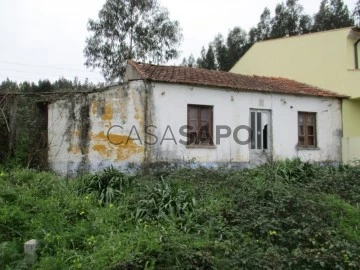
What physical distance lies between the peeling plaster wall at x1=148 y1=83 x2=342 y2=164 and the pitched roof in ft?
0.77

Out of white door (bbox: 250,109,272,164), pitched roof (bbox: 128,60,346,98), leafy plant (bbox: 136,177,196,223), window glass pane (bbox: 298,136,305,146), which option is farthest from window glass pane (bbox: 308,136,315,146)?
leafy plant (bbox: 136,177,196,223)

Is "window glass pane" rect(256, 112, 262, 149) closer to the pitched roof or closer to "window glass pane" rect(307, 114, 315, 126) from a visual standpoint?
the pitched roof

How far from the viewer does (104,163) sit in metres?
13.2

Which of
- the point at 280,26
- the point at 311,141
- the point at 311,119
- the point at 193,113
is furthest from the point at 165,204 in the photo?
the point at 280,26

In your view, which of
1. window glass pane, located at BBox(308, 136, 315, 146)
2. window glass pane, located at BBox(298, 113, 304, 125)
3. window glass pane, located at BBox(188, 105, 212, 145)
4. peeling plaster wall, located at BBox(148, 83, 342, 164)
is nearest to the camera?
peeling plaster wall, located at BBox(148, 83, 342, 164)

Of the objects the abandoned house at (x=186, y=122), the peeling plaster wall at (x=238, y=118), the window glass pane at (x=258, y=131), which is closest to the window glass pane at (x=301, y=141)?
the abandoned house at (x=186, y=122)

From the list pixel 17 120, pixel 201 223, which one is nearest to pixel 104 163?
pixel 17 120

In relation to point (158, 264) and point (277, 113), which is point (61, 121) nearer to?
Result: point (277, 113)

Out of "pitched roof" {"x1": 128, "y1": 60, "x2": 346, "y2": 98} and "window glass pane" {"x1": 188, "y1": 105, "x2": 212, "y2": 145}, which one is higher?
"pitched roof" {"x1": 128, "y1": 60, "x2": 346, "y2": 98}

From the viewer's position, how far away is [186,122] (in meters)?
14.0

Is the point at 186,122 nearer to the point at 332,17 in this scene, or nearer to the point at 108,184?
the point at 108,184

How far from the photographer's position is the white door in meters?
15.4

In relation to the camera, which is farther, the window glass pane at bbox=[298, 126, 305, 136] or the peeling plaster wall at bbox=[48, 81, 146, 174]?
the window glass pane at bbox=[298, 126, 305, 136]

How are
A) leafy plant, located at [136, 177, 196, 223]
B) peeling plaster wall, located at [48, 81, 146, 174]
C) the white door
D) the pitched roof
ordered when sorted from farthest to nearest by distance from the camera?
the white door
the pitched roof
peeling plaster wall, located at [48, 81, 146, 174]
leafy plant, located at [136, 177, 196, 223]
